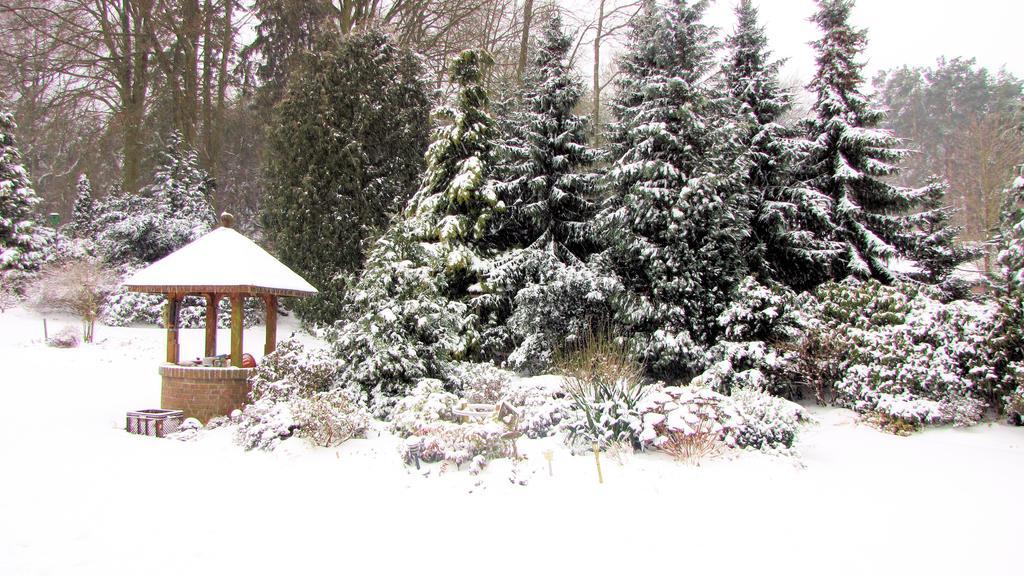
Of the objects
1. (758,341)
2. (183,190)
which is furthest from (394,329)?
(183,190)

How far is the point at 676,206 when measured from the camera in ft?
38.0

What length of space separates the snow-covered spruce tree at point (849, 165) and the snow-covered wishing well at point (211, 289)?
10849mm

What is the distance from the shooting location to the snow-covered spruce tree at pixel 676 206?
11.4 m

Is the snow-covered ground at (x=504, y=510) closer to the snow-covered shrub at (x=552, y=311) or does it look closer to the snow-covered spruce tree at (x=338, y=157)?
the snow-covered shrub at (x=552, y=311)

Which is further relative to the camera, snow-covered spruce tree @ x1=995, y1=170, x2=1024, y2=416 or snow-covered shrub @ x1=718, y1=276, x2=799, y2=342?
snow-covered shrub @ x1=718, y1=276, x2=799, y2=342

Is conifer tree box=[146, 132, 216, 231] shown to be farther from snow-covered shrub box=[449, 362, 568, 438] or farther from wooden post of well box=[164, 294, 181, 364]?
snow-covered shrub box=[449, 362, 568, 438]

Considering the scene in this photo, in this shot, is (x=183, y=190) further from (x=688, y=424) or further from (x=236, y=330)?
(x=688, y=424)

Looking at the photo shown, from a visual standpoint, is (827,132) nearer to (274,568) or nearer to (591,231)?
(591,231)

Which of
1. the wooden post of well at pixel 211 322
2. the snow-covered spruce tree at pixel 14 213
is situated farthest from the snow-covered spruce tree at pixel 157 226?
the wooden post of well at pixel 211 322

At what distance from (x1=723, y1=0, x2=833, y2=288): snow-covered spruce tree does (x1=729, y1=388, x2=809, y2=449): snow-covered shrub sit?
244 inches

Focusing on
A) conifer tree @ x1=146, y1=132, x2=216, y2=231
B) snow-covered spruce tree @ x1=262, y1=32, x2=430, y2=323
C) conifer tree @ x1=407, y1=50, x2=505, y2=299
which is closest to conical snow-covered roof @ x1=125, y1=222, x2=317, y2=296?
conifer tree @ x1=407, y1=50, x2=505, y2=299

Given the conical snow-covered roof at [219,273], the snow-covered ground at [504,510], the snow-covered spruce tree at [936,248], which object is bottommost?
the snow-covered ground at [504,510]

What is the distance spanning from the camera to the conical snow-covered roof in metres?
9.14

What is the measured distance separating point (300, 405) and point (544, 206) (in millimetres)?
7640
